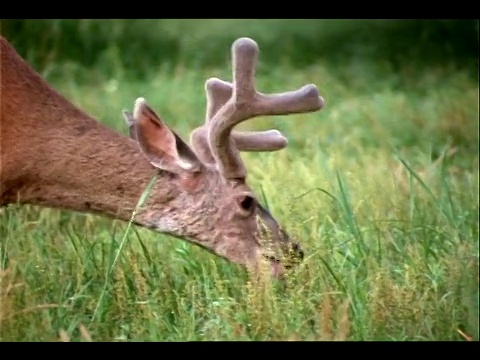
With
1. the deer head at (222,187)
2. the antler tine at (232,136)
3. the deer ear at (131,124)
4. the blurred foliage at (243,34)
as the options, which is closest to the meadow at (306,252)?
the deer head at (222,187)

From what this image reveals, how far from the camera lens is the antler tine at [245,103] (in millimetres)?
4762

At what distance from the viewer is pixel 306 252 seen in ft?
16.2

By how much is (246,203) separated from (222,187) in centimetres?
10

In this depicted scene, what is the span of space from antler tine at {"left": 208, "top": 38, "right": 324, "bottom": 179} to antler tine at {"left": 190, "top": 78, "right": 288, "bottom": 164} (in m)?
0.17

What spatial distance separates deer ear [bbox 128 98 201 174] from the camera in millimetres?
4879

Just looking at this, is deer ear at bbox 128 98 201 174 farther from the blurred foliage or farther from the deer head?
the blurred foliage

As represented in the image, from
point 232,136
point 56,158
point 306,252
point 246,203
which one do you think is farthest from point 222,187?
point 56,158

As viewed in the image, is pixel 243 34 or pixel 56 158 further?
pixel 243 34

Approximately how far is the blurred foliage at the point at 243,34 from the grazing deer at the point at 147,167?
2.56 meters

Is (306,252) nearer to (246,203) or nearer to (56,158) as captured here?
(246,203)

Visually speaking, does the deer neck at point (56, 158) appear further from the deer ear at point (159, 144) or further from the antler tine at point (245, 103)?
the antler tine at point (245, 103)

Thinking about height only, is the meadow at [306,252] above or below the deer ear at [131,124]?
below

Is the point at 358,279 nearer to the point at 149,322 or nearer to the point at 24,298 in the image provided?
the point at 149,322
